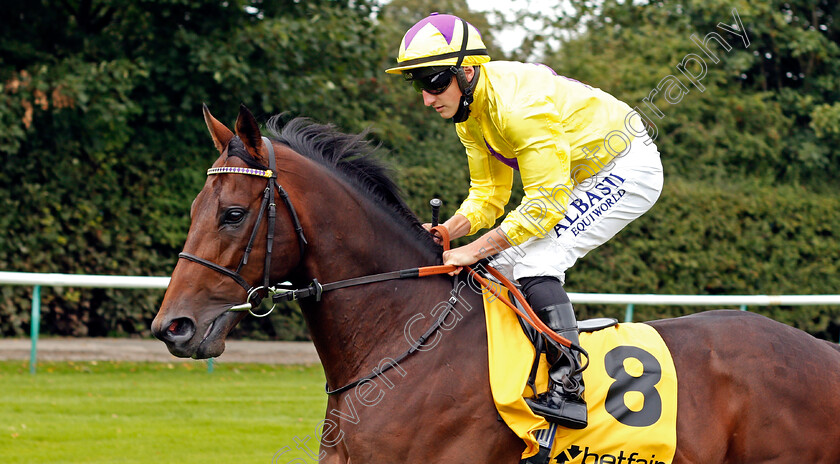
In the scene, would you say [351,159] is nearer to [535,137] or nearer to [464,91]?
[464,91]

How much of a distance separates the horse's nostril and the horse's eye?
35 cm

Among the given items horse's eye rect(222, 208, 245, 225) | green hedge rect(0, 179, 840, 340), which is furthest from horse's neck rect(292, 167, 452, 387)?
green hedge rect(0, 179, 840, 340)

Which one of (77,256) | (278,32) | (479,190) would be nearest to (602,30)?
(278,32)

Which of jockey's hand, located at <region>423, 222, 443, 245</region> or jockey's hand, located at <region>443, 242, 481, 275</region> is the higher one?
jockey's hand, located at <region>443, 242, 481, 275</region>

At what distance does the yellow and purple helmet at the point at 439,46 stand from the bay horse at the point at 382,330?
0.43 m

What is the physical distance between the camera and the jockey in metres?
3.06

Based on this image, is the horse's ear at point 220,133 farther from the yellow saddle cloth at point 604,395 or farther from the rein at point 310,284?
the yellow saddle cloth at point 604,395

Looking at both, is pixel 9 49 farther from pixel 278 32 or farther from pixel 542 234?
pixel 542 234

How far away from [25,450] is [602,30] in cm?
1188

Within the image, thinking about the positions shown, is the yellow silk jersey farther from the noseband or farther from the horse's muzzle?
the horse's muzzle

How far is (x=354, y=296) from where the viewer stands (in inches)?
121

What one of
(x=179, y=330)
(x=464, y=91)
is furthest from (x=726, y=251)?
(x=179, y=330)

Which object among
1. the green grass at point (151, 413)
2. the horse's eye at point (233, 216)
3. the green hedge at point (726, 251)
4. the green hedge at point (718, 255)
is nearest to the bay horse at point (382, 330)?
the horse's eye at point (233, 216)

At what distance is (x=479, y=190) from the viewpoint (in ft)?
12.2
